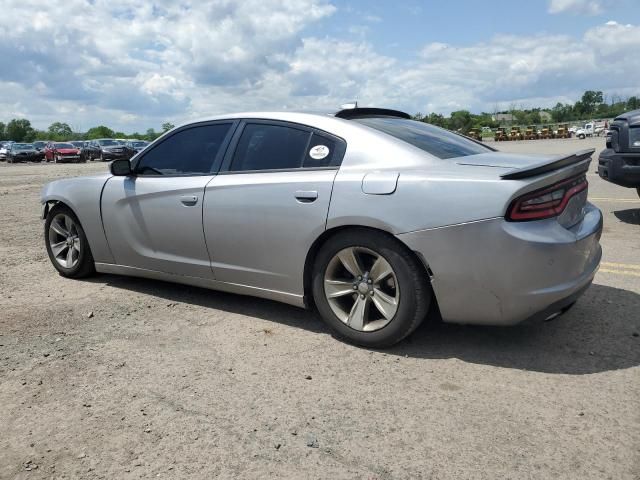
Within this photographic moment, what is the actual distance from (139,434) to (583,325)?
9.41 ft

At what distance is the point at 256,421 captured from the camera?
8.63 ft

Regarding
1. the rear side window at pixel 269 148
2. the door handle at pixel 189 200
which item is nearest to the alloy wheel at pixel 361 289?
the rear side window at pixel 269 148

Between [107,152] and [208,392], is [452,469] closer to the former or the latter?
[208,392]

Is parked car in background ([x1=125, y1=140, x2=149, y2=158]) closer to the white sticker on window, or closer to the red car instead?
the red car

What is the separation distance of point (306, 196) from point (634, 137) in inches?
203

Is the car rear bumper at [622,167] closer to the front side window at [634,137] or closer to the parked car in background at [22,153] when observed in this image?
the front side window at [634,137]

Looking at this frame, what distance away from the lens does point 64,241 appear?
5.27 meters

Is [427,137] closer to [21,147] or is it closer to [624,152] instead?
[624,152]

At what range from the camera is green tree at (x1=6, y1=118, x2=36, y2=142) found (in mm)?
114475

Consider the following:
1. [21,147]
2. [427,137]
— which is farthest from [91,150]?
[427,137]

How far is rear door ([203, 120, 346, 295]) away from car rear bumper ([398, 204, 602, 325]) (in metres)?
0.72

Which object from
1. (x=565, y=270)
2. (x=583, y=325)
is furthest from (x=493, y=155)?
(x=583, y=325)

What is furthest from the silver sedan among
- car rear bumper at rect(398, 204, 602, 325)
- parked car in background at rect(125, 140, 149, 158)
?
parked car in background at rect(125, 140, 149, 158)

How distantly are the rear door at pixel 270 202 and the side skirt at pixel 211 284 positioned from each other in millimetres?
43
